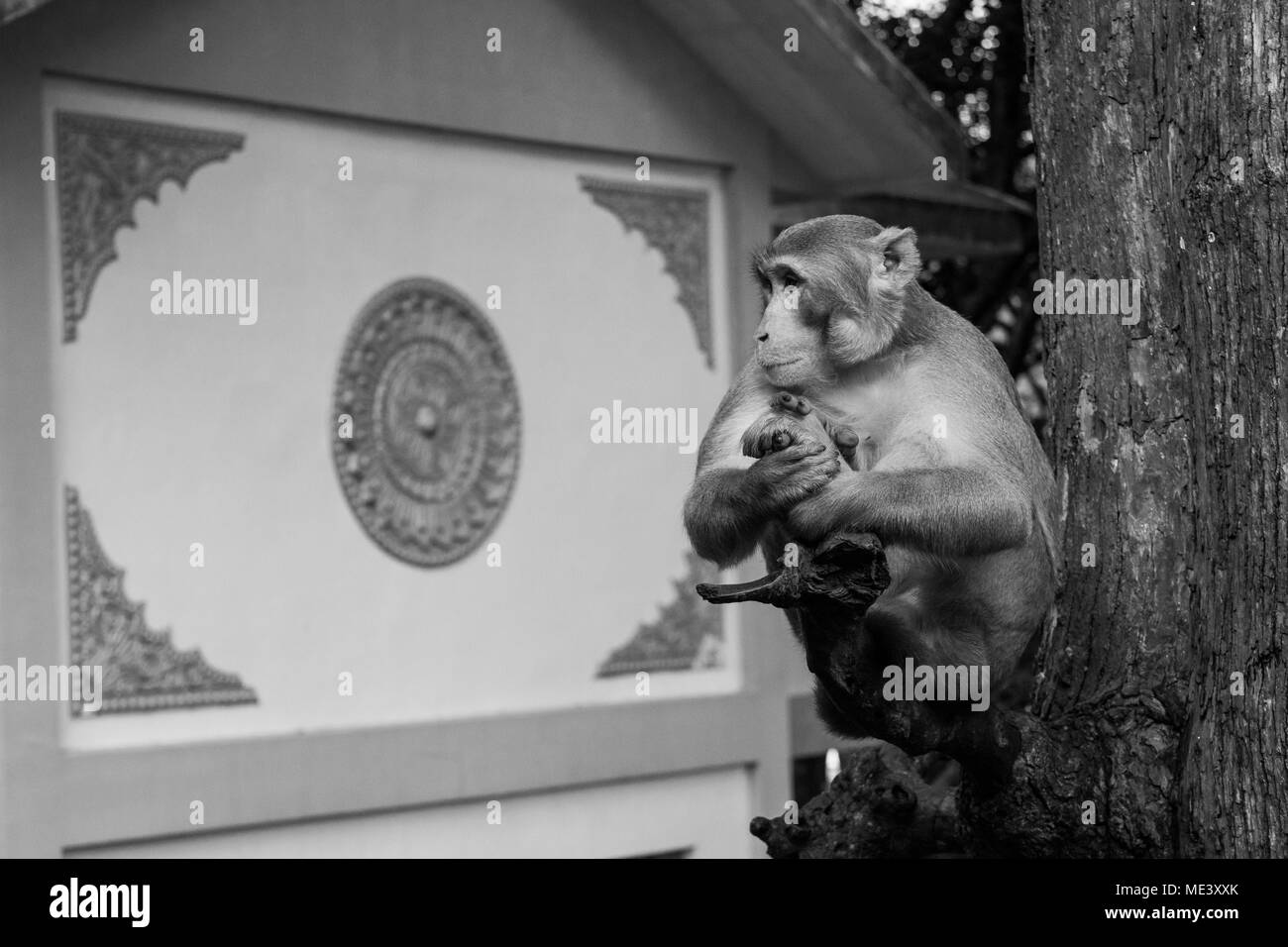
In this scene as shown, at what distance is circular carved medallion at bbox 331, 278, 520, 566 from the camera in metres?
8.57

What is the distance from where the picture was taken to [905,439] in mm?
4148

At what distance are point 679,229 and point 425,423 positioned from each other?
6.69ft

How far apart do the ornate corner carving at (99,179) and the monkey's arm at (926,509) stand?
4672 millimetres

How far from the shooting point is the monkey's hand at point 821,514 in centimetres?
372

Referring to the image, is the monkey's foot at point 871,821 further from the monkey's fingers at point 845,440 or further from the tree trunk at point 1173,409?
the monkey's fingers at point 845,440

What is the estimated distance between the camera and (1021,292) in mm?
14406

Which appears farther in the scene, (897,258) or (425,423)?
(425,423)

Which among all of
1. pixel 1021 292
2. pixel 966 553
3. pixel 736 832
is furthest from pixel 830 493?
pixel 1021 292

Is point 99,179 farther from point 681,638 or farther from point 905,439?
point 905,439

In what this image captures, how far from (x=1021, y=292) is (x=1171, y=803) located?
1025 centimetres

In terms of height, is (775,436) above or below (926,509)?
above

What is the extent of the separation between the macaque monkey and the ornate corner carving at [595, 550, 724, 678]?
5217 millimetres

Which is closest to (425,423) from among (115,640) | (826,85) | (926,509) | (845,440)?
(115,640)

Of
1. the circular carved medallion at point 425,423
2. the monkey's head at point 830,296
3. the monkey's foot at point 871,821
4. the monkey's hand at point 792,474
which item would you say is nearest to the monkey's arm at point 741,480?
Result: the monkey's hand at point 792,474
